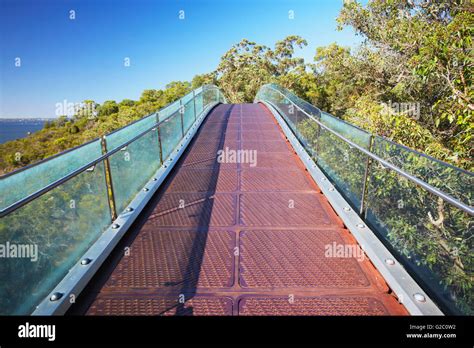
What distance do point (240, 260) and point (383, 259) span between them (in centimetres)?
133

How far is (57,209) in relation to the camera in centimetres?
255

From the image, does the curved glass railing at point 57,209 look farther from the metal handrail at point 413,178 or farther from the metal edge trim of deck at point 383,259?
the metal handrail at point 413,178

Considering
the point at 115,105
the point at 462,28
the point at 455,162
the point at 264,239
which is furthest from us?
the point at 115,105

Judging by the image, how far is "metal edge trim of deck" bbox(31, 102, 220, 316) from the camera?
2.28 m

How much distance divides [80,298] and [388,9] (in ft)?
49.1

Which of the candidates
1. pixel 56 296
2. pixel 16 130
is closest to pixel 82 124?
pixel 56 296

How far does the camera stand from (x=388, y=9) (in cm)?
1270

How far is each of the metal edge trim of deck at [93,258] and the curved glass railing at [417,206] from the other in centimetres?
279

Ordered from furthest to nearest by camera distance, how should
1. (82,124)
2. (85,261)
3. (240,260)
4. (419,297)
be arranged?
(82,124), (240,260), (85,261), (419,297)

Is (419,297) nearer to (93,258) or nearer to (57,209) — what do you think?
(93,258)

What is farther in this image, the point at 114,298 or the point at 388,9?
the point at 388,9
